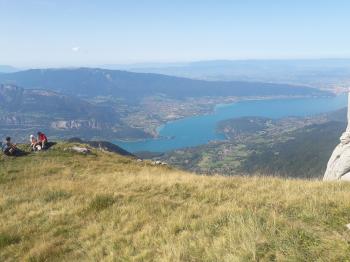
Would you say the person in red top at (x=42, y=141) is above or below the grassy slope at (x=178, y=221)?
below

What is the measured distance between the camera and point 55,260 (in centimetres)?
891

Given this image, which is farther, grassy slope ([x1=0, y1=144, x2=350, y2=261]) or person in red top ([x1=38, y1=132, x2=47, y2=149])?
person in red top ([x1=38, y1=132, x2=47, y2=149])

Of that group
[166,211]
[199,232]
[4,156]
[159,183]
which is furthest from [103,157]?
[199,232]

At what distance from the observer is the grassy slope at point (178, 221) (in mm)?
7469

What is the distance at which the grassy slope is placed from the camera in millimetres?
7469

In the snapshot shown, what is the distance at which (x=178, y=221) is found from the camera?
32.7ft

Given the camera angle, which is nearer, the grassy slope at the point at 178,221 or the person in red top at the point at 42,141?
the grassy slope at the point at 178,221

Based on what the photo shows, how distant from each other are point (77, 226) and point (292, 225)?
619cm

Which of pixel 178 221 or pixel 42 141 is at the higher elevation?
pixel 178 221

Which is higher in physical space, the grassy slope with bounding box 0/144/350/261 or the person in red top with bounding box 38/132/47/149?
the grassy slope with bounding box 0/144/350/261

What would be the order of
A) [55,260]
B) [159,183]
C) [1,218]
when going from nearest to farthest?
[55,260] → [1,218] → [159,183]

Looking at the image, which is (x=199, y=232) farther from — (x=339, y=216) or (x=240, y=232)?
(x=339, y=216)

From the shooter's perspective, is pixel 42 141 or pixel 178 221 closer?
pixel 178 221

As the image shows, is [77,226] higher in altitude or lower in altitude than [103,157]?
higher
